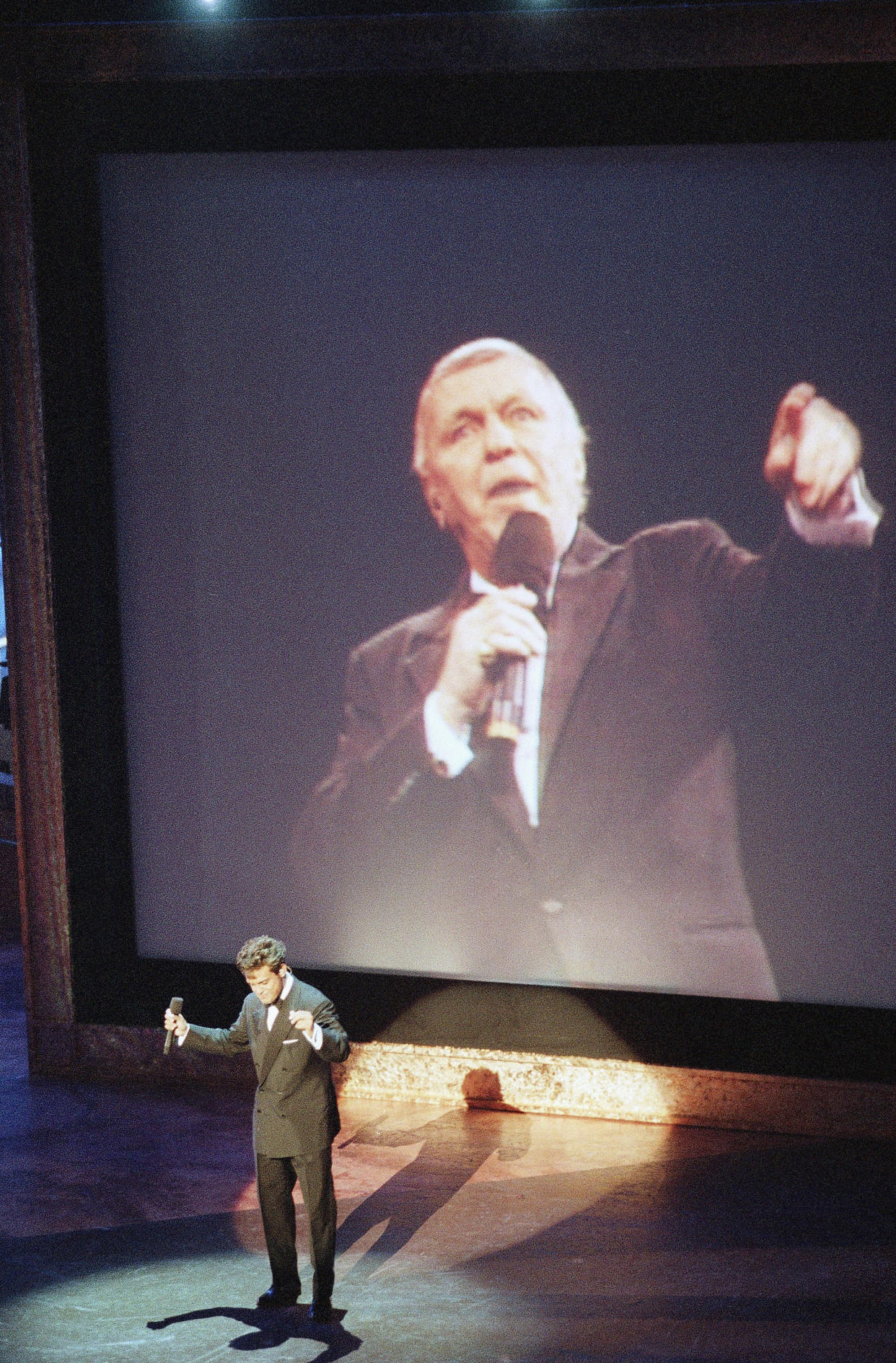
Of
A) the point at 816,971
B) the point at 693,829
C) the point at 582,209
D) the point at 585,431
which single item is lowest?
the point at 816,971

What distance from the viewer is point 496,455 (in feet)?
22.6

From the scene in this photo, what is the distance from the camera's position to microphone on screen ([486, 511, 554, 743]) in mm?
6883

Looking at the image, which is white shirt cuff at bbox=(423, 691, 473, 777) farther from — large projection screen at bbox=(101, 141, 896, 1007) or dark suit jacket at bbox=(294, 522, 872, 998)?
large projection screen at bbox=(101, 141, 896, 1007)

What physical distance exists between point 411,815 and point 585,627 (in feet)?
3.68

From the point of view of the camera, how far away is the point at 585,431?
22.2 ft

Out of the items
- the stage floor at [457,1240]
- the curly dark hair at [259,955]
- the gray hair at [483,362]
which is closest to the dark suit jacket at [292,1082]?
the curly dark hair at [259,955]

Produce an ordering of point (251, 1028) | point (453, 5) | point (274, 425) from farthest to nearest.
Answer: point (274, 425) → point (453, 5) → point (251, 1028)

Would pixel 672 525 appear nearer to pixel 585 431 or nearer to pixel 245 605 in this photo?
pixel 585 431

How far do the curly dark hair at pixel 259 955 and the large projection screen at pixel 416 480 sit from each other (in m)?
1.97

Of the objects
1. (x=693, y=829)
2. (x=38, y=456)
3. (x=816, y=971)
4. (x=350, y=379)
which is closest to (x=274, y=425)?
(x=350, y=379)

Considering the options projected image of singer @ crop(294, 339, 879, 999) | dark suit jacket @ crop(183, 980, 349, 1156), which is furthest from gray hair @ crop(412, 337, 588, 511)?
dark suit jacket @ crop(183, 980, 349, 1156)

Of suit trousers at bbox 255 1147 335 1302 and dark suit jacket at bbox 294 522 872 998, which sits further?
dark suit jacket at bbox 294 522 872 998

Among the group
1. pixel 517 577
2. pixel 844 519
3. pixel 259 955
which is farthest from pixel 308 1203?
pixel 844 519

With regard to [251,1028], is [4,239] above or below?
above
